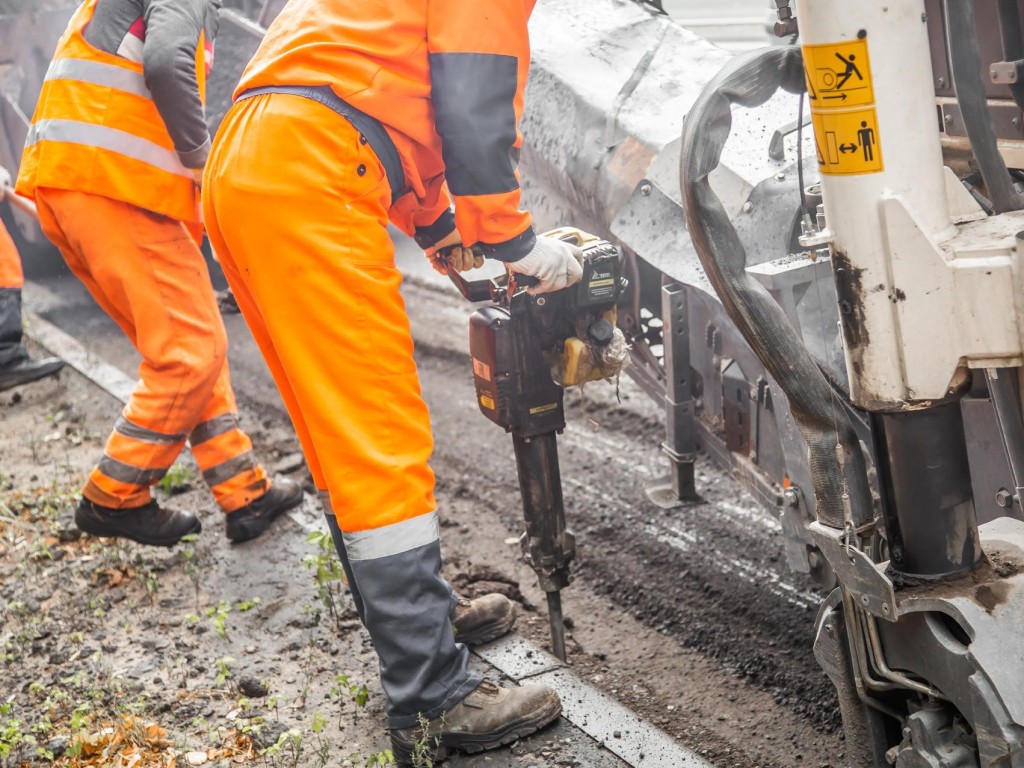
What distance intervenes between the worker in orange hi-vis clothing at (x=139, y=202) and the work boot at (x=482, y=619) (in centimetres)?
122

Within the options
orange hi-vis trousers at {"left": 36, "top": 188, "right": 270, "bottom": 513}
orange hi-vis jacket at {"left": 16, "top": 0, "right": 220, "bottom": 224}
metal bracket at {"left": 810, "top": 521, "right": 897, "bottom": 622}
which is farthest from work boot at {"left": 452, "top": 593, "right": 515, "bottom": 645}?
orange hi-vis jacket at {"left": 16, "top": 0, "right": 220, "bottom": 224}

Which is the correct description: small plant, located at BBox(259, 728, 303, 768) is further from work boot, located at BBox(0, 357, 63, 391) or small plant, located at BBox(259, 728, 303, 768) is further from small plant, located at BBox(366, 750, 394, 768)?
work boot, located at BBox(0, 357, 63, 391)

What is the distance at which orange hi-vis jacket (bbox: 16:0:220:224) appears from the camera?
3270 millimetres

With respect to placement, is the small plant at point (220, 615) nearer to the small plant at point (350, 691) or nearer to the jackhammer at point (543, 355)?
the small plant at point (350, 691)

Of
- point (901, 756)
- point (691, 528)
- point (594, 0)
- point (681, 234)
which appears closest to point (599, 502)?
point (691, 528)

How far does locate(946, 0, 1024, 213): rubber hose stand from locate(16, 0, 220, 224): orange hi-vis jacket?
2359 millimetres

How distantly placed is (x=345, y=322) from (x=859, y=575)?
1.14 metres

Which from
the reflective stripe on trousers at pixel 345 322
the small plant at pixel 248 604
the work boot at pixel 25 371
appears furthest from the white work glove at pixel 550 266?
the work boot at pixel 25 371

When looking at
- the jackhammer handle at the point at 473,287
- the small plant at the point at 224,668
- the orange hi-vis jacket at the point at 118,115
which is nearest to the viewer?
the jackhammer handle at the point at 473,287

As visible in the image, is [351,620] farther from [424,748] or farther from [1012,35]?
[1012,35]

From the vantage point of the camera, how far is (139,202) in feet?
11.1

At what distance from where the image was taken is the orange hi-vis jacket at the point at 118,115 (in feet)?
10.7

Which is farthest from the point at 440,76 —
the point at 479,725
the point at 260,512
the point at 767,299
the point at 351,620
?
the point at 260,512

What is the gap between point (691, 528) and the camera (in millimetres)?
3570
